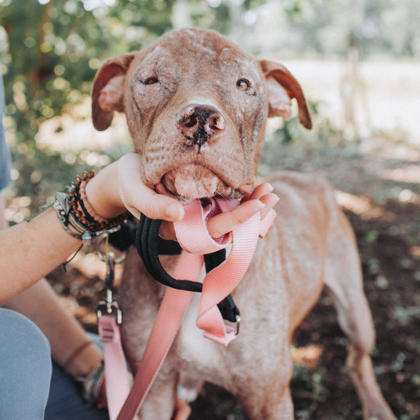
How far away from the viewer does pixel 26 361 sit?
1689 millimetres

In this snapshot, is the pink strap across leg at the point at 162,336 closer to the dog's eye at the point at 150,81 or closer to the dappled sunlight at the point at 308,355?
the dog's eye at the point at 150,81

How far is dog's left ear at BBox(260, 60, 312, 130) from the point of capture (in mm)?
2344

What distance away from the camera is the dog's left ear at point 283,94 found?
7.69 feet

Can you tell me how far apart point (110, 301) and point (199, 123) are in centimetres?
106

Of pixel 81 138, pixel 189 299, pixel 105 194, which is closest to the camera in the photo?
pixel 105 194

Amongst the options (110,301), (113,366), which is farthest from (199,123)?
(113,366)

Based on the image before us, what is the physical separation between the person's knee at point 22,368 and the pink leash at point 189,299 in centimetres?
33

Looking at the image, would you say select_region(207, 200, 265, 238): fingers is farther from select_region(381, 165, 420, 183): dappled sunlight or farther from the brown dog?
select_region(381, 165, 420, 183): dappled sunlight

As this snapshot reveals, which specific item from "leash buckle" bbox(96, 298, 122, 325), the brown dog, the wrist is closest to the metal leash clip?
"leash buckle" bbox(96, 298, 122, 325)

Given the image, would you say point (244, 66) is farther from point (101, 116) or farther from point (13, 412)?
point (13, 412)

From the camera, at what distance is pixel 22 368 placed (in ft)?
5.47

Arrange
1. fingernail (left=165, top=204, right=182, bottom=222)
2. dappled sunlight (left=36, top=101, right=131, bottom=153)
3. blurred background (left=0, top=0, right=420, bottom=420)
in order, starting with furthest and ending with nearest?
dappled sunlight (left=36, top=101, right=131, bottom=153) < blurred background (left=0, top=0, right=420, bottom=420) < fingernail (left=165, top=204, right=182, bottom=222)

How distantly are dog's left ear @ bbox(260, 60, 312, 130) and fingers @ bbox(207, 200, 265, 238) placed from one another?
113cm

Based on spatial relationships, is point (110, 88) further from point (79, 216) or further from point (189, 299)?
point (189, 299)
